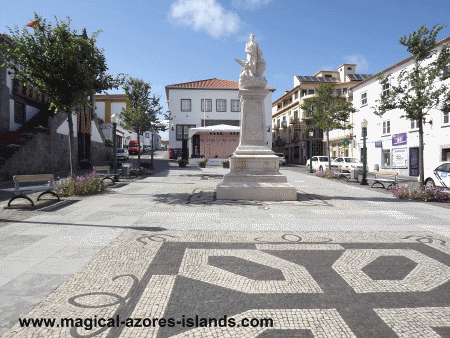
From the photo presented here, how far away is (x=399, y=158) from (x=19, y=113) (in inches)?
1188

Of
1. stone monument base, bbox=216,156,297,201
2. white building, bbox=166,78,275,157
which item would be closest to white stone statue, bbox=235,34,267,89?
stone monument base, bbox=216,156,297,201

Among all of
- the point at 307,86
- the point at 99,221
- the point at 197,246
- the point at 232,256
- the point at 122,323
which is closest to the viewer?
the point at 122,323

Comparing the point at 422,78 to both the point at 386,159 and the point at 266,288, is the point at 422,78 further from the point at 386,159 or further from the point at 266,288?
the point at 386,159

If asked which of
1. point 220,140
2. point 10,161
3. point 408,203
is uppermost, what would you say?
Result: point 220,140

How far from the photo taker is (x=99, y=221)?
704 cm

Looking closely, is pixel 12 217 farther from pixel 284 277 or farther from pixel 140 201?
pixel 284 277

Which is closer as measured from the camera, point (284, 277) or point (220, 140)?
point (284, 277)

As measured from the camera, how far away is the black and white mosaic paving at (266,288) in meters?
2.75

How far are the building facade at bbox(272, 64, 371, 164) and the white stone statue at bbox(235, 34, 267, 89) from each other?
99.6ft

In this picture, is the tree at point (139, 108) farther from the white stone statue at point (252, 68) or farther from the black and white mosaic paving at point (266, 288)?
the black and white mosaic paving at point (266, 288)

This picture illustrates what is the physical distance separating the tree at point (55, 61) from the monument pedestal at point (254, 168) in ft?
19.7

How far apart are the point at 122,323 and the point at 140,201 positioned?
7.47 meters

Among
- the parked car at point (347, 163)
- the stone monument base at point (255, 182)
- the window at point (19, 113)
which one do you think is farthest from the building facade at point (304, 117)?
the window at point (19, 113)

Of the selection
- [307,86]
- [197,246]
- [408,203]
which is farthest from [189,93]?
[197,246]
